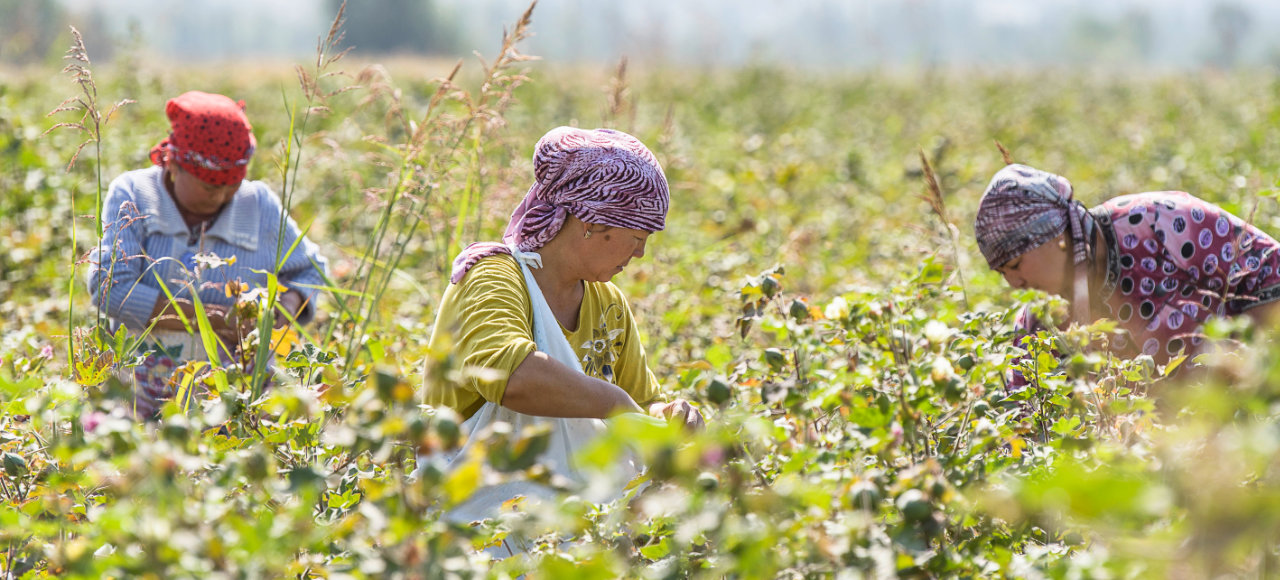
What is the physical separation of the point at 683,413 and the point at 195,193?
72.7 inches

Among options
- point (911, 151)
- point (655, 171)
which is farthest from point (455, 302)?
point (911, 151)

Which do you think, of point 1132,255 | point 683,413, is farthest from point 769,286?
point 1132,255

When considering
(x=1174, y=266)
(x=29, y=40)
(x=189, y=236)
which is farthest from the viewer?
(x=29, y=40)

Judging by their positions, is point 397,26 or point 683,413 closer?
point 683,413

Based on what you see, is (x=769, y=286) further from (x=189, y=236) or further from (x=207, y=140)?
(x=189, y=236)

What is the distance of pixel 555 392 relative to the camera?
1992 millimetres

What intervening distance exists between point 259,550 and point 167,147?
2340 mm

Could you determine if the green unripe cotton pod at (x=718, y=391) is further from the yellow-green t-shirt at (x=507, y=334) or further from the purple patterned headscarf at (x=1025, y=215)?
the purple patterned headscarf at (x=1025, y=215)

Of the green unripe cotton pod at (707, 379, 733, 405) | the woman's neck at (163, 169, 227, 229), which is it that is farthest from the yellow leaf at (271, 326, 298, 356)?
the green unripe cotton pod at (707, 379, 733, 405)

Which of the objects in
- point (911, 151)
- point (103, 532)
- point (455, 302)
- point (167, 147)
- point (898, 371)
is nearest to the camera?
point (103, 532)

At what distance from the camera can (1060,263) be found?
9.21 feet

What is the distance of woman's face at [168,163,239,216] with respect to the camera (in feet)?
10.8

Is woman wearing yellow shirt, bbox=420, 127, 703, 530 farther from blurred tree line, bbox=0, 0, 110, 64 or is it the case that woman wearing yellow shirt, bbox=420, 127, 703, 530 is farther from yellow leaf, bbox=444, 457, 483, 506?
blurred tree line, bbox=0, 0, 110, 64

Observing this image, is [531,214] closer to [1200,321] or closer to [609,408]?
[609,408]
